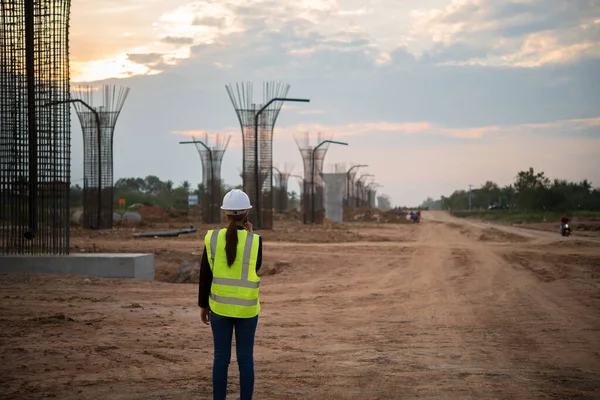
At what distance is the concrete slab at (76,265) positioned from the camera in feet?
43.9

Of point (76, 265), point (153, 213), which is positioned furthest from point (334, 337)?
point (153, 213)

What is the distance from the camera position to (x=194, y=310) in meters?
10.1

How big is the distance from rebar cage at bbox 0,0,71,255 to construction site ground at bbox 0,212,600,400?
1307 millimetres

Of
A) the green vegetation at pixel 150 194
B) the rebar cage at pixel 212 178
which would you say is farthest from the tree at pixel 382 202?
the rebar cage at pixel 212 178

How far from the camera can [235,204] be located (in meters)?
4.80

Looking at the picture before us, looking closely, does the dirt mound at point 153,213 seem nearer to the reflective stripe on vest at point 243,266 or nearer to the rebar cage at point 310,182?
the rebar cage at point 310,182

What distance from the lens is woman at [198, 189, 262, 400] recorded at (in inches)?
184

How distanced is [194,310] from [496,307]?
4.39 meters

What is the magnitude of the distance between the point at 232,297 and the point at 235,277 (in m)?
0.13

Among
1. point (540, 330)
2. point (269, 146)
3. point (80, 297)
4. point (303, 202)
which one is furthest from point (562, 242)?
point (303, 202)

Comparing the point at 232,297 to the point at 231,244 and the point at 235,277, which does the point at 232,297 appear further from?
the point at 231,244

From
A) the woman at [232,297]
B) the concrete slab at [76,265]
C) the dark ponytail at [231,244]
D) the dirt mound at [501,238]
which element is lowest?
the dirt mound at [501,238]

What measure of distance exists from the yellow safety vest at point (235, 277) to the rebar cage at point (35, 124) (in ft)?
31.2

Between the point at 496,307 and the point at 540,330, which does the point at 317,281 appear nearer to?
the point at 496,307
